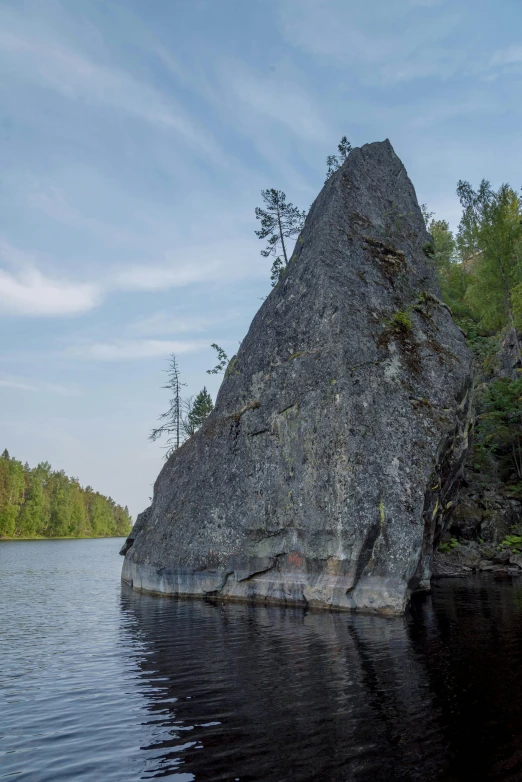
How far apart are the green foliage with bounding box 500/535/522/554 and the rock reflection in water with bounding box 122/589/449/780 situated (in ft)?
58.6

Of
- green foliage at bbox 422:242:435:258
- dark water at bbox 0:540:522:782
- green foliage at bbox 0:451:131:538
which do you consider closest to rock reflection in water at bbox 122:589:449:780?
dark water at bbox 0:540:522:782

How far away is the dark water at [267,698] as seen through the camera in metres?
6.99

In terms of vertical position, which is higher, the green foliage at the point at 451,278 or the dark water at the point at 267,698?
the green foliage at the point at 451,278

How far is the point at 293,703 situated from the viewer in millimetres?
9281

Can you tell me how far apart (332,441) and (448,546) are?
14949mm

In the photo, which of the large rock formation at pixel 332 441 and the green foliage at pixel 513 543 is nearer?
the large rock formation at pixel 332 441

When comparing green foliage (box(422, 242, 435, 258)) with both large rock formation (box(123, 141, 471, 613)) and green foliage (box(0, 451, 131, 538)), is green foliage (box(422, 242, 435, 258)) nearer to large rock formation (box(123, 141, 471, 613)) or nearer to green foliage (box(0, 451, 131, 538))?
large rock formation (box(123, 141, 471, 613))

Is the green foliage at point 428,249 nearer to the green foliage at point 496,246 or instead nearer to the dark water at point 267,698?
the green foliage at point 496,246

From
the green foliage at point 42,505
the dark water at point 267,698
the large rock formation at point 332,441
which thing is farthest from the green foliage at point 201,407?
the green foliage at point 42,505

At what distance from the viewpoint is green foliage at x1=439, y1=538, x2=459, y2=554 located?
104ft

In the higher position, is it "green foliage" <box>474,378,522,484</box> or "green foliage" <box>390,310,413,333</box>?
"green foliage" <box>390,310,413,333</box>

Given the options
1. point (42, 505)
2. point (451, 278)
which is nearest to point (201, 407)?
point (451, 278)

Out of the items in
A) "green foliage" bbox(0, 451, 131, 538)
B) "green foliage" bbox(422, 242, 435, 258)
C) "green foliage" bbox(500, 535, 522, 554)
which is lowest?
"green foliage" bbox(500, 535, 522, 554)

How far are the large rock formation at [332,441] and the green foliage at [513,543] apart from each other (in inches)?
282
